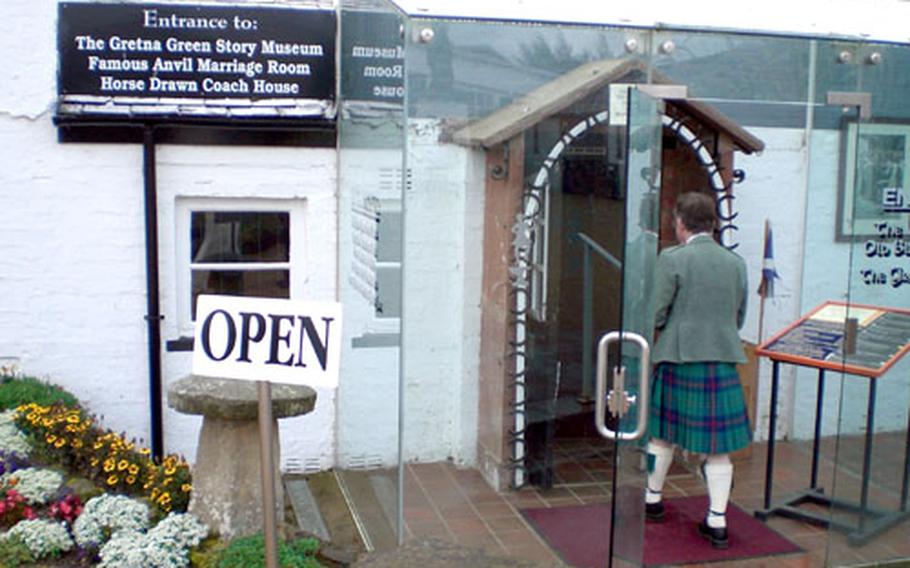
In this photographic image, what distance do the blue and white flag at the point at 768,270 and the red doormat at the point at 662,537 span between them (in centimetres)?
161

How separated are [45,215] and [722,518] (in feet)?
13.3

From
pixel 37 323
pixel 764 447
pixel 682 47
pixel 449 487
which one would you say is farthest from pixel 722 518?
pixel 37 323

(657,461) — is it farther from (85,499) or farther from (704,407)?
(85,499)

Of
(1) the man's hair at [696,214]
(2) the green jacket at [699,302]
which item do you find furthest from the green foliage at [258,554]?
(1) the man's hair at [696,214]

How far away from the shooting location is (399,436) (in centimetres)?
510

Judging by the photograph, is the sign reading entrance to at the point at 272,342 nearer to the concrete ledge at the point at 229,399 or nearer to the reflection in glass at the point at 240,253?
the concrete ledge at the point at 229,399

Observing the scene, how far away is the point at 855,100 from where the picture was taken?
531 cm

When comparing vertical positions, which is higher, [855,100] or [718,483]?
[855,100]

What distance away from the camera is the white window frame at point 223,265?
6504 millimetres

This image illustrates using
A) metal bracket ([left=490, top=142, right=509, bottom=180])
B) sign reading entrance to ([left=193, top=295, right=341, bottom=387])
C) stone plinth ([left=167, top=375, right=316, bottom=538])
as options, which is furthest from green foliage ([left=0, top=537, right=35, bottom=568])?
metal bracket ([left=490, top=142, right=509, bottom=180])

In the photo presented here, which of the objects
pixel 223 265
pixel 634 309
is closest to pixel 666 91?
pixel 634 309

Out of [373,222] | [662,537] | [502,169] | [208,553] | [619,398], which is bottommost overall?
[662,537]

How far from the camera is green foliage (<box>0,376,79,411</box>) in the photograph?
19.3 ft

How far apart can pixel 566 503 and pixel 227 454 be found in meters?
1.90
